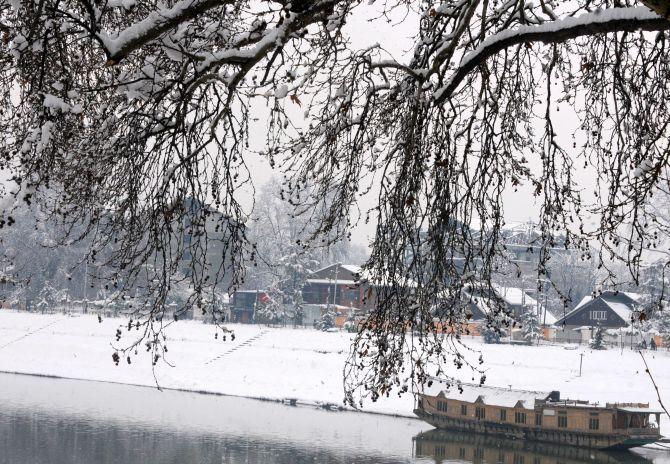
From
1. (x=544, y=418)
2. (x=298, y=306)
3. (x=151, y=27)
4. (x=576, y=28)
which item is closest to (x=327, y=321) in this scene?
(x=298, y=306)

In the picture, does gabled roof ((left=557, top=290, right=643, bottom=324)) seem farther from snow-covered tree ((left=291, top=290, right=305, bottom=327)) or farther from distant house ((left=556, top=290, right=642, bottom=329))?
snow-covered tree ((left=291, top=290, right=305, bottom=327))

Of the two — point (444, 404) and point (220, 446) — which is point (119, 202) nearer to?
point (220, 446)

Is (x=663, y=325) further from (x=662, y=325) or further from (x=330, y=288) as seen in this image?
(x=330, y=288)

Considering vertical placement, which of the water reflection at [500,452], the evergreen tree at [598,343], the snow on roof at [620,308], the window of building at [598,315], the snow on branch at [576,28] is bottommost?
the water reflection at [500,452]

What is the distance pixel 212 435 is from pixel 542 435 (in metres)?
13.8

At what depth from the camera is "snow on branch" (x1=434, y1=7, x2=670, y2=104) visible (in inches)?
196

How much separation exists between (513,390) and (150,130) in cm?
3180

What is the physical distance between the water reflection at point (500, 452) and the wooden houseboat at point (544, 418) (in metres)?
0.46

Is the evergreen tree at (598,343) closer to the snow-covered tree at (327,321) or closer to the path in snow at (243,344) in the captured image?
the snow-covered tree at (327,321)

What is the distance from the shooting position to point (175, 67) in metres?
6.58

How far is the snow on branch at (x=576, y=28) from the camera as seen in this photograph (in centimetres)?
497

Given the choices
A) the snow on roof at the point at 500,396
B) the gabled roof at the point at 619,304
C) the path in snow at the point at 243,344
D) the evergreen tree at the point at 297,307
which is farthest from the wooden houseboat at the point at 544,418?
the evergreen tree at the point at 297,307

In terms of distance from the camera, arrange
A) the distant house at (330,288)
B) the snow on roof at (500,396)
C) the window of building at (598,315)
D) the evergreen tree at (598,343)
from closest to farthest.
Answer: the snow on roof at (500,396) → the evergreen tree at (598,343) → the window of building at (598,315) → the distant house at (330,288)

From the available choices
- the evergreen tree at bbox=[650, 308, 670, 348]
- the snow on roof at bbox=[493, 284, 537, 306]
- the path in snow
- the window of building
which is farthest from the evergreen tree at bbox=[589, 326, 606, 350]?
the path in snow
